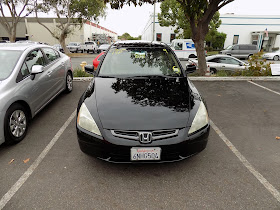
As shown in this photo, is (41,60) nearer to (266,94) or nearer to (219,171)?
(219,171)

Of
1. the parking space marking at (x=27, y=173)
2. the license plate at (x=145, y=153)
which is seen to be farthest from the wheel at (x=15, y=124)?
the license plate at (x=145, y=153)

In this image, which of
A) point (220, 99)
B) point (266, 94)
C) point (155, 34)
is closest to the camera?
point (220, 99)

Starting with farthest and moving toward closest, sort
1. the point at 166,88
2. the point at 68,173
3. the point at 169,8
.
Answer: the point at 169,8, the point at 166,88, the point at 68,173

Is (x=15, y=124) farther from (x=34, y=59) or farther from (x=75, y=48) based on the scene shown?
(x=75, y=48)

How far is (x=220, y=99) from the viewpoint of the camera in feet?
18.8

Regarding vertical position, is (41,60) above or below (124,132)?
above

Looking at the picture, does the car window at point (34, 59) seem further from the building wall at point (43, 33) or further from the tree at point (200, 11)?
the building wall at point (43, 33)

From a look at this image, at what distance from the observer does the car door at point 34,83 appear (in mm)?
3648

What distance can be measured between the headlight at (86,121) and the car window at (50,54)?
117 inches

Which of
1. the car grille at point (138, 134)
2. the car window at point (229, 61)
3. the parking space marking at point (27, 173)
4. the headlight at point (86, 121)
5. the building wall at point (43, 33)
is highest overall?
the building wall at point (43, 33)

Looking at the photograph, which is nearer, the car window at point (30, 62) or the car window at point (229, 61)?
the car window at point (30, 62)

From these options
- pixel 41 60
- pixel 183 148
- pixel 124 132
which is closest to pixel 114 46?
pixel 41 60

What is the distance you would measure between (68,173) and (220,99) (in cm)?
456

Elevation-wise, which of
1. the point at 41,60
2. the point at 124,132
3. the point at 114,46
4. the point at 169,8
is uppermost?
the point at 169,8
